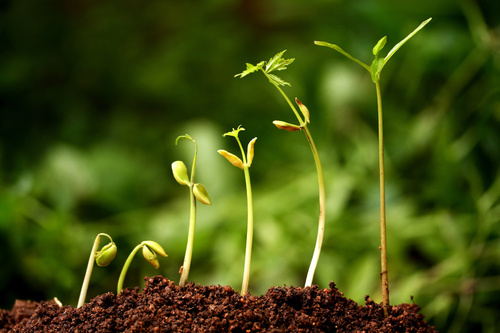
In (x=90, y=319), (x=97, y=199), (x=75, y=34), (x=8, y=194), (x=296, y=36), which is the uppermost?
(x=296, y=36)

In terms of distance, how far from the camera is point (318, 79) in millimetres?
1628

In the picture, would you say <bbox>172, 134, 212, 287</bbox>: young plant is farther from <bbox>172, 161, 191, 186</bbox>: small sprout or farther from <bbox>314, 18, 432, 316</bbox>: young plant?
<bbox>314, 18, 432, 316</bbox>: young plant

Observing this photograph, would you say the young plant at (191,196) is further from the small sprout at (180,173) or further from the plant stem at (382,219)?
the plant stem at (382,219)

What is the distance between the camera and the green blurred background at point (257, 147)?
3.87ft

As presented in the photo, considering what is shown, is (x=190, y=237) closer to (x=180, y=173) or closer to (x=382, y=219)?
(x=180, y=173)

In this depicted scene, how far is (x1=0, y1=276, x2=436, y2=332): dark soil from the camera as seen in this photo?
0.42 m

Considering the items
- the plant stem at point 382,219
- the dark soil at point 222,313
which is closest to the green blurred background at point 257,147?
the dark soil at point 222,313

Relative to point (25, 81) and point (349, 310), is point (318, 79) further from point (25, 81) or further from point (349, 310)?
point (349, 310)

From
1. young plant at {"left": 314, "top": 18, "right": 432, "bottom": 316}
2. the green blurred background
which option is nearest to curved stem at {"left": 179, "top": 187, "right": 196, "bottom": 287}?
young plant at {"left": 314, "top": 18, "right": 432, "bottom": 316}

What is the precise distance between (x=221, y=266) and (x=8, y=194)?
0.56 m

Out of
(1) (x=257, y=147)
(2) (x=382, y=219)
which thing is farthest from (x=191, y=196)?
(1) (x=257, y=147)

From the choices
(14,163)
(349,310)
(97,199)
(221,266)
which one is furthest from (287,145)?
(349,310)

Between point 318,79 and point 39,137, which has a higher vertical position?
point 318,79

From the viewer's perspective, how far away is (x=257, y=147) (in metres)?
1.77
